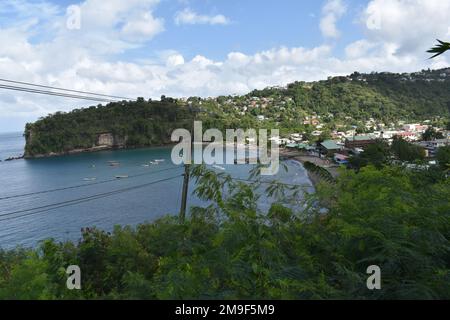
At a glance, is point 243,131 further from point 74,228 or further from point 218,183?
point 218,183

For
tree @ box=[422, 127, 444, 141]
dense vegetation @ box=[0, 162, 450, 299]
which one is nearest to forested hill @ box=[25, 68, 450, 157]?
tree @ box=[422, 127, 444, 141]

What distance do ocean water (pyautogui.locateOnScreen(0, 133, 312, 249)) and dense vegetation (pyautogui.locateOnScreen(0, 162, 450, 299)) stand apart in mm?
8819

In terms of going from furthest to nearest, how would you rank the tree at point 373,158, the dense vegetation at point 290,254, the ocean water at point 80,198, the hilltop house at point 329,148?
1. the hilltop house at point 329,148
2. the ocean water at point 80,198
3. the tree at point 373,158
4. the dense vegetation at point 290,254

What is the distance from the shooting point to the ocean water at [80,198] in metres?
21.8

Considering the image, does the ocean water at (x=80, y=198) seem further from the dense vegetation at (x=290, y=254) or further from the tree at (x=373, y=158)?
the dense vegetation at (x=290, y=254)

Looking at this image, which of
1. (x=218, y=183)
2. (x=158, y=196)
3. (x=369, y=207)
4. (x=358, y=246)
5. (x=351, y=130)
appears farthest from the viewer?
(x=351, y=130)

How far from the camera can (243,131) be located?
201ft

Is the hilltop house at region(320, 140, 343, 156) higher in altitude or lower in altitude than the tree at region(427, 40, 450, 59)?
lower

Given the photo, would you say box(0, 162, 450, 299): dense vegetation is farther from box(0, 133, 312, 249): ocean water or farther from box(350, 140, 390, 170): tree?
box(0, 133, 312, 249): ocean water

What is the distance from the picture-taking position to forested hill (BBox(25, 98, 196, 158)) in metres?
66.6

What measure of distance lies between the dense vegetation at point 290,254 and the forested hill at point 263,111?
106 ft

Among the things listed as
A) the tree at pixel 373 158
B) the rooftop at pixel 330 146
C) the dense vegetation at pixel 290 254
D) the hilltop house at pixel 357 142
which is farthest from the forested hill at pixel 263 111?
the dense vegetation at pixel 290 254

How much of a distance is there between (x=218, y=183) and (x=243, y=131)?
187 ft
